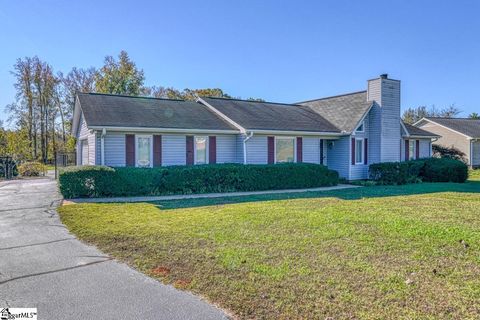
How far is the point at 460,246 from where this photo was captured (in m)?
6.07

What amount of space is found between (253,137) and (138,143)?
214 inches

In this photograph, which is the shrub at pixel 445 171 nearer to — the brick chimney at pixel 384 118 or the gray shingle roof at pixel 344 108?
the brick chimney at pixel 384 118

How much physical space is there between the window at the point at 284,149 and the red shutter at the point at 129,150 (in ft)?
23.2

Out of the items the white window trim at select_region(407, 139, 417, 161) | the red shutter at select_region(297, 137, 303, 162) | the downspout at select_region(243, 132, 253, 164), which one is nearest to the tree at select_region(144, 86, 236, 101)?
the white window trim at select_region(407, 139, 417, 161)

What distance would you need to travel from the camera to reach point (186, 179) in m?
14.5

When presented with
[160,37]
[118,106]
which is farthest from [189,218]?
[160,37]

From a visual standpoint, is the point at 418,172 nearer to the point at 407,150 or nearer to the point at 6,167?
the point at 407,150

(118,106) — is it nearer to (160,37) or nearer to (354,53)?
(160,37)

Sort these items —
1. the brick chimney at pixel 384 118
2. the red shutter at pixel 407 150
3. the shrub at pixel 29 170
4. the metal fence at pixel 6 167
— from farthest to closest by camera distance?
the shrub at pixel 29 170 < the red shutter at pixel 407 150 < the metal fence at pixel 6 167 < the brick chimney at pixel 384 118

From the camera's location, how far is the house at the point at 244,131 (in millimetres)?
15516

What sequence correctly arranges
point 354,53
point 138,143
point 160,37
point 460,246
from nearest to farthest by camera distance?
1. point 460,246
2. point 138,143
3. point 160,37
4. point 354,53

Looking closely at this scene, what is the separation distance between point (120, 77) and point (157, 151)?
1074 inches

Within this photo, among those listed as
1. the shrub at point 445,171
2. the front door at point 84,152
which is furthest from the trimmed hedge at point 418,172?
the front door at point 84,152

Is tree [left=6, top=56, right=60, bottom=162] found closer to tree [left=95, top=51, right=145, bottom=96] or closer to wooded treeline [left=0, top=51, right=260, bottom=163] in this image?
wooded treeline [left=0, top=51, right=260, bottom=163]
